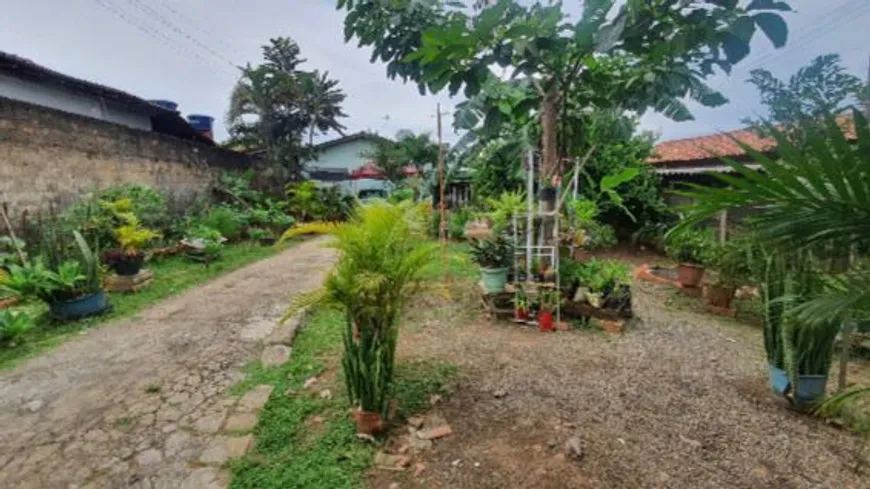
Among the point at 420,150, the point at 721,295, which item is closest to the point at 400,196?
the point at 721,295

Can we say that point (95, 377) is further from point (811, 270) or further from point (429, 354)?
point (811, 270)

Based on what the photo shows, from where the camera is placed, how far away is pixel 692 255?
6.32 metres

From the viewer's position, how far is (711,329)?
4.73 metres

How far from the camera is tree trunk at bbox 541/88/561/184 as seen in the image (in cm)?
467

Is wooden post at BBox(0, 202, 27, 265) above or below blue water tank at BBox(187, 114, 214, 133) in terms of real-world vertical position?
below

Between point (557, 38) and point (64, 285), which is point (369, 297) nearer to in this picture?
point (557, 38)

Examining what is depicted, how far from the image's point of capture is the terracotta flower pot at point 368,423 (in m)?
2.59

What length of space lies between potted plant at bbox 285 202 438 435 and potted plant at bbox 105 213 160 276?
4.40 meters

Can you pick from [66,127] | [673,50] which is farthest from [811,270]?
[66,127]

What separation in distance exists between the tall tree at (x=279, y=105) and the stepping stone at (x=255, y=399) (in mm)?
12218

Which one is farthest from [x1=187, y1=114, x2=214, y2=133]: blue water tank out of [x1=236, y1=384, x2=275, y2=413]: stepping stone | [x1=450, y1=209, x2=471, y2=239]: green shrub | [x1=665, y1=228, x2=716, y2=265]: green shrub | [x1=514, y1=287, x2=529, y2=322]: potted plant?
[x1=665, y1=228, x2=716, y2=265]: green shrub

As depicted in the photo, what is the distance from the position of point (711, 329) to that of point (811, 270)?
226cm

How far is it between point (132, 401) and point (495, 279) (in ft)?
11.7

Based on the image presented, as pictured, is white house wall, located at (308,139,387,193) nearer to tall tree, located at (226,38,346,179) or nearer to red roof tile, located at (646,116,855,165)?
tall tree, located at (226,38,346,179)
